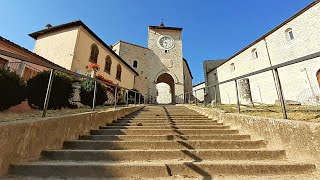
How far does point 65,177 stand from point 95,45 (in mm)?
13411

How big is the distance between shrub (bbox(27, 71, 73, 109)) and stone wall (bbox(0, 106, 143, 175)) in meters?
3.46

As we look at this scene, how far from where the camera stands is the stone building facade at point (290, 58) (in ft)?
36.3

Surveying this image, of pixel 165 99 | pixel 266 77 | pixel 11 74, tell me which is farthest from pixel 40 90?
pixel 165 99

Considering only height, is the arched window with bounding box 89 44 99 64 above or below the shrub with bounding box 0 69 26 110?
above

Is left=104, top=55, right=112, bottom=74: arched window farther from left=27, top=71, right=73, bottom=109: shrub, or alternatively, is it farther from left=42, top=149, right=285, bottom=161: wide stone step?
left=42, top=149, right=285, bottom=161: wide stone step

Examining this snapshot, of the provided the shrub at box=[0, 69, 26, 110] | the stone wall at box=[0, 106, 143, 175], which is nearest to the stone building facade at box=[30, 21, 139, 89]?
the shrub at box=[0, 69, 26, 110]

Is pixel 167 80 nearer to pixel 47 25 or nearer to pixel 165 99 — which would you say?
pixel 165 99

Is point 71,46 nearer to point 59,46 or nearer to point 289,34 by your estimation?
point 59,46

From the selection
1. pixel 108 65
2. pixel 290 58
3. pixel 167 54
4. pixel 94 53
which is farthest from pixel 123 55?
pixel 290 58

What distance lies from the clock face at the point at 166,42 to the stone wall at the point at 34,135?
2182cm

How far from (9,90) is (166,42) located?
21157 mm

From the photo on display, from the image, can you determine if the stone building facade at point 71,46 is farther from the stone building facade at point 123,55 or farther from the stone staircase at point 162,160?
the stone staircase at point 162,160

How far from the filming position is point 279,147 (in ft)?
8.57

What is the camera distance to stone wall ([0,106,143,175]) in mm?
1931
